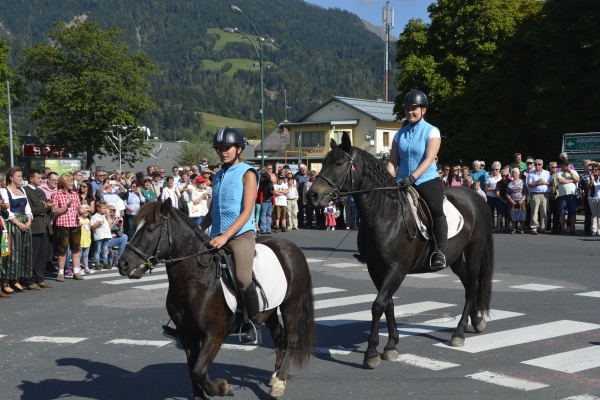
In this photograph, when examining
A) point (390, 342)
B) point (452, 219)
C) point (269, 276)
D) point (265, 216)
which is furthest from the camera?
point (265, 216)

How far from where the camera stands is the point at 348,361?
308 inches

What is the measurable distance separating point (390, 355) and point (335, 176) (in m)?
1.91

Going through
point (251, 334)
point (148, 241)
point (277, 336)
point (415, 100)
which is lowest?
point (277, 336)

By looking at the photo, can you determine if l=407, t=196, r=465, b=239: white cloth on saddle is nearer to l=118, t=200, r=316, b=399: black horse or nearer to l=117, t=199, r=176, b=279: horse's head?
l=118, t=200, r=316, b=399: black horse

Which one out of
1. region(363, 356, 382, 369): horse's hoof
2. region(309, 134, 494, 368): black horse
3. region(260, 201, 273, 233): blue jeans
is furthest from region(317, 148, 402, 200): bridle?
region(260, 201, 273, 233): blue jeans

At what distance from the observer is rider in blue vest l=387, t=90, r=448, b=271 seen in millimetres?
8188

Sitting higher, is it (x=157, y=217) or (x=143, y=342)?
(x=157, y=217)

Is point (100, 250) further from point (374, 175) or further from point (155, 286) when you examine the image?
point (374, 175)

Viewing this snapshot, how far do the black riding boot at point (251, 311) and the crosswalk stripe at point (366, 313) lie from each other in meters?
3.44

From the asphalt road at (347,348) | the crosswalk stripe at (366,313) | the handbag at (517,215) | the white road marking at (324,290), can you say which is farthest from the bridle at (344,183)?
the handbag at (517,215)

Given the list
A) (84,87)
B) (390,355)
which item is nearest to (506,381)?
(390,355)

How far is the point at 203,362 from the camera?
5.75 meters

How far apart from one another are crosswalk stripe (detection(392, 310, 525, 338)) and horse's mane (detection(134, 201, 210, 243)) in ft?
12.0

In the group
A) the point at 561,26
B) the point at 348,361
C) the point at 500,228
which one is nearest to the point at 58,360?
the point at 348,361
